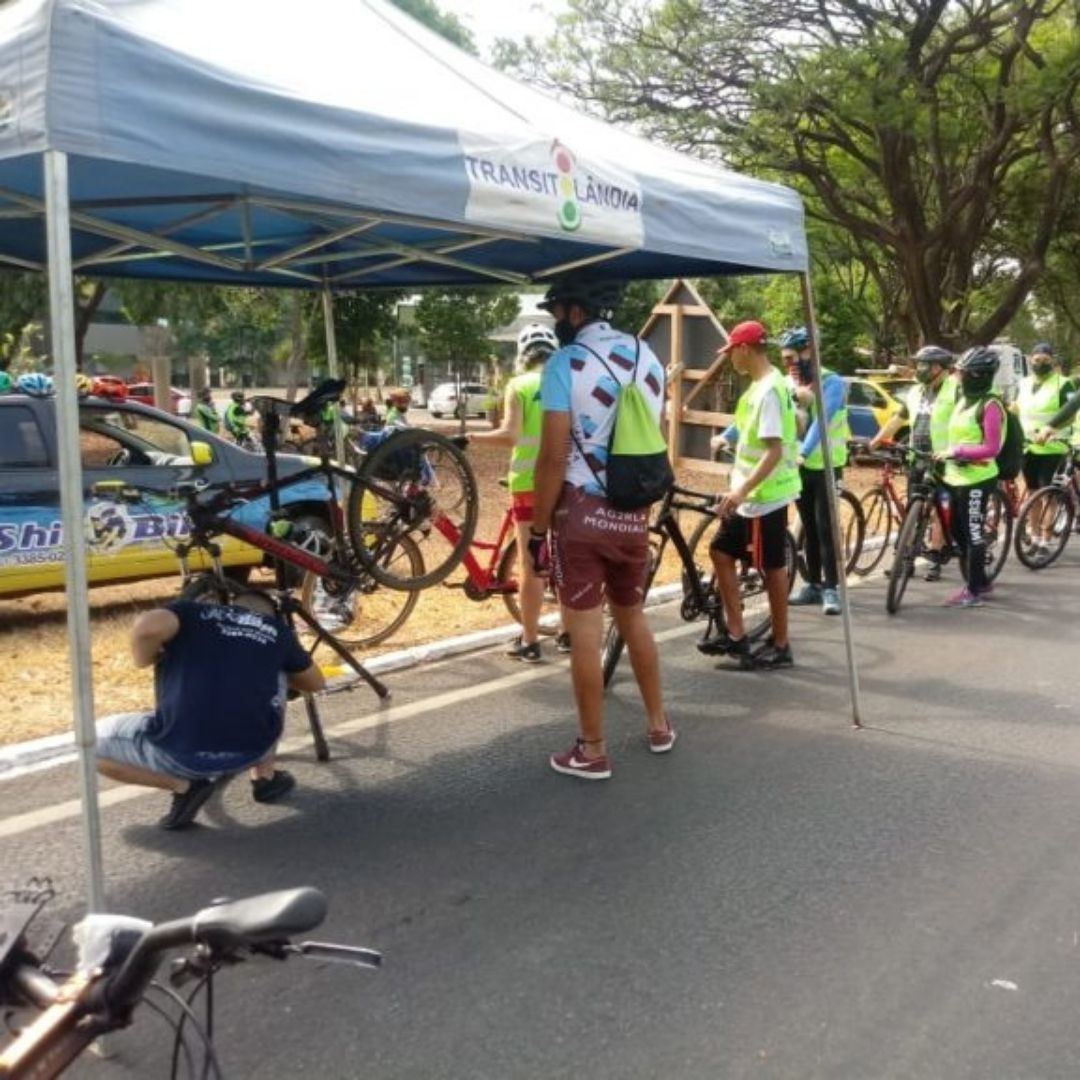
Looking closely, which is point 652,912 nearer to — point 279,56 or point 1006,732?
point 1006,732

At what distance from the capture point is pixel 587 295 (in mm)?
4270

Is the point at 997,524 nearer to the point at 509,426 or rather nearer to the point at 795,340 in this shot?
the point at 795,340

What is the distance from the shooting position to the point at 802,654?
6.52 metres

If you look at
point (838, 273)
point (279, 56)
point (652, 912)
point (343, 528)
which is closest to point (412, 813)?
point (652, 912)

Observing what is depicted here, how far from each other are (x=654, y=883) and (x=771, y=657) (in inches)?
110

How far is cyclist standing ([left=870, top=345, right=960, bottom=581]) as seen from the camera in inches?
308

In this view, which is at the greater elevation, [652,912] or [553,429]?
[553,429]

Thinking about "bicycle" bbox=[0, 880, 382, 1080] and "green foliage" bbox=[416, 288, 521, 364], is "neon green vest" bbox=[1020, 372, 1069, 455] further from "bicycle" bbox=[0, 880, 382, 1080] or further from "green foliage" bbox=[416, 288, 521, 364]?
"green foliage" bbox=[416, 288, 521, 364]

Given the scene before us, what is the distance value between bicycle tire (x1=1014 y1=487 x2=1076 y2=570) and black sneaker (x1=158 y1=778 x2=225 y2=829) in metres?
7.59

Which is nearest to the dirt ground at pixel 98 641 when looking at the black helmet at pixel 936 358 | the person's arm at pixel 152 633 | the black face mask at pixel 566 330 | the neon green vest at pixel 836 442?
the neon green vest at pixel 836 442

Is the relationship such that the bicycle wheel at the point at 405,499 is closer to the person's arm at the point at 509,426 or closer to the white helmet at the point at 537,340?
the person's arm at the point at 509,426

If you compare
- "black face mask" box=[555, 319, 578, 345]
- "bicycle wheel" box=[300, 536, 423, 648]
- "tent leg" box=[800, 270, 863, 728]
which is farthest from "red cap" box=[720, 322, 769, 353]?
"bicycle wheel" box=[300, 536, 423, 648]

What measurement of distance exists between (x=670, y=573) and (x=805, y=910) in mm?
5693

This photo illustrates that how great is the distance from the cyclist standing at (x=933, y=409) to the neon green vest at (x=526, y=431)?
10.7 ft
